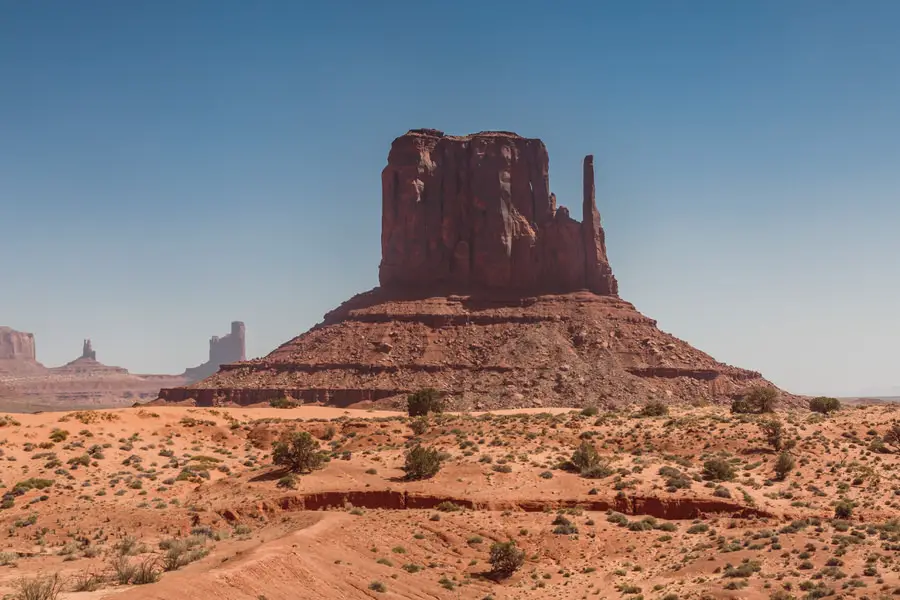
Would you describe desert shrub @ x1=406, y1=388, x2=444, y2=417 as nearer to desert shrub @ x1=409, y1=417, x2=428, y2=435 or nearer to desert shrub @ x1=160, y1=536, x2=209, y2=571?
desert shrub @ x1=409, y1=417, x2=428, y2=435

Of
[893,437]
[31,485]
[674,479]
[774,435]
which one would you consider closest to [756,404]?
[893,437]

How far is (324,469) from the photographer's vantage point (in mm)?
41031

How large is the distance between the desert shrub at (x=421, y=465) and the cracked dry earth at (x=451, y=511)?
1.67 feet

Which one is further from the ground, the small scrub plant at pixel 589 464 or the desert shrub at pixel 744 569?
the small scrub plant at pixel 589 464

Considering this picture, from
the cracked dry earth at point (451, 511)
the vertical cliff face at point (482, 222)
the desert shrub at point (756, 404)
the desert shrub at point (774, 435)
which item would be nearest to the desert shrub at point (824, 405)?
the desert shrub at point (756, 404)

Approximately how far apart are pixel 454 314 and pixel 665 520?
76657mm

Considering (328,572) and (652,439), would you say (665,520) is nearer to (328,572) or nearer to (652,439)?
(652,439)

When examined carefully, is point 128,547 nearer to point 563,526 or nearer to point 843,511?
point 563,526

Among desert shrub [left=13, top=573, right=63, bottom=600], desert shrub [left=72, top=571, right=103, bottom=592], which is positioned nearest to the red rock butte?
desert shrub [left=72, top=571, right=103, bottom=592]

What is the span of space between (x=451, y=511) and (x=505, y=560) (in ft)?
18.5

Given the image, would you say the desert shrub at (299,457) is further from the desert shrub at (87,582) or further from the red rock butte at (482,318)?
the red rock butte at (482,318)

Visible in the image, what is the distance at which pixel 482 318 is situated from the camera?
4405 inches

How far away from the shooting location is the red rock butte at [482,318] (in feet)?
320

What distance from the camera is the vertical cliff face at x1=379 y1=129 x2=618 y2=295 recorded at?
120938mm
